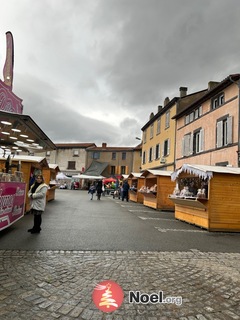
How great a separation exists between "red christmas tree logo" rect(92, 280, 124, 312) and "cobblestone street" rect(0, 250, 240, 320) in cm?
8

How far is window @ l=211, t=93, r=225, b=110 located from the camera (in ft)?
62.7

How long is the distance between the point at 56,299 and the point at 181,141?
Answer: 23.0m

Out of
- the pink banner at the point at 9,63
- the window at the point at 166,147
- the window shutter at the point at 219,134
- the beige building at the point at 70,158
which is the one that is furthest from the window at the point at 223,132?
the beige building at the point at 70,158

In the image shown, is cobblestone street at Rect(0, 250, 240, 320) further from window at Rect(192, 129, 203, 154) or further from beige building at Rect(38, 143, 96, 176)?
beige building at Rect(38, 143, 96, 176)

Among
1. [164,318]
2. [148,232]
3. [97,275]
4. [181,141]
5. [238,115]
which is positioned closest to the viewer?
[164,318]

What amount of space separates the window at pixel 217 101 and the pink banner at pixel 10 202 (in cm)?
1527

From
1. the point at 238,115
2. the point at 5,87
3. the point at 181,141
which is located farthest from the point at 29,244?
the point at 181,141

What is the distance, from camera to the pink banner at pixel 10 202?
Answer: 7.22 m

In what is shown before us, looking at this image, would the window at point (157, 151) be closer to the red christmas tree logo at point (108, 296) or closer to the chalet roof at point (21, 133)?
the chalet roof at point (21, 133)

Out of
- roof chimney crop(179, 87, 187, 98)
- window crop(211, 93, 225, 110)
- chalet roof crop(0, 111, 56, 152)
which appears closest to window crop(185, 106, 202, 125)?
window crop(211, 93, 225, 110)

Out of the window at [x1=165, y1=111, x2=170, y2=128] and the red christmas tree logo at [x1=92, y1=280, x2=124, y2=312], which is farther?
the window at [x1=165, y1=111, x2=170, y2=128]

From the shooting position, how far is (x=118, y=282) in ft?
14.4

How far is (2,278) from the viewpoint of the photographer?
433cm

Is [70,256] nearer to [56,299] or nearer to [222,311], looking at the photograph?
[56,299]
